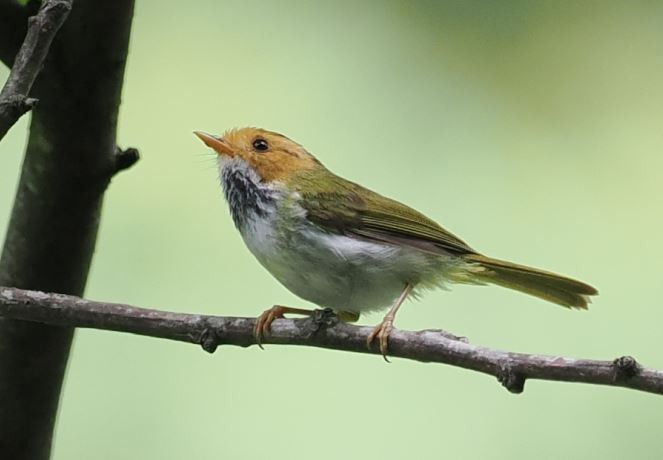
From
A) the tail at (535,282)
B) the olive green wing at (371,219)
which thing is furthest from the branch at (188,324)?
the tail at (535,282)

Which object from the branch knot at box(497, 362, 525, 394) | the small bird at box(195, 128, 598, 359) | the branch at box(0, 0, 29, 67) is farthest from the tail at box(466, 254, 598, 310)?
the branch at box(0, 0, 29, 67)

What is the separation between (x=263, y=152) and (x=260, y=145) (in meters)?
0.03

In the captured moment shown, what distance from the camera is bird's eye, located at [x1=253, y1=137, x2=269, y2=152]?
2.50 m

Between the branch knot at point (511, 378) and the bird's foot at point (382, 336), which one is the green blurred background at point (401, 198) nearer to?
the bird's foot at point (382, 336)

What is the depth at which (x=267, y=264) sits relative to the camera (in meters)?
2.28

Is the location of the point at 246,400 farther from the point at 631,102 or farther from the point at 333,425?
the point at 631,102

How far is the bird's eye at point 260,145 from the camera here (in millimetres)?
2502

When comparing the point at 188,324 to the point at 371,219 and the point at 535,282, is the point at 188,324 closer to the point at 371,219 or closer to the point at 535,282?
the point at 371,219

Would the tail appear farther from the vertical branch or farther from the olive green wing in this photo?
the vertical branch

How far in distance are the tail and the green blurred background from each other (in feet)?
1.74

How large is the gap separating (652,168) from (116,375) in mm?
1710

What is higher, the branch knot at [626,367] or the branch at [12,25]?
the branch at [12,25]

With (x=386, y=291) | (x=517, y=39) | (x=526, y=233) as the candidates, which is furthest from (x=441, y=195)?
(x=386, y=291)

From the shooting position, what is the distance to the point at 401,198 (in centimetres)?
320
